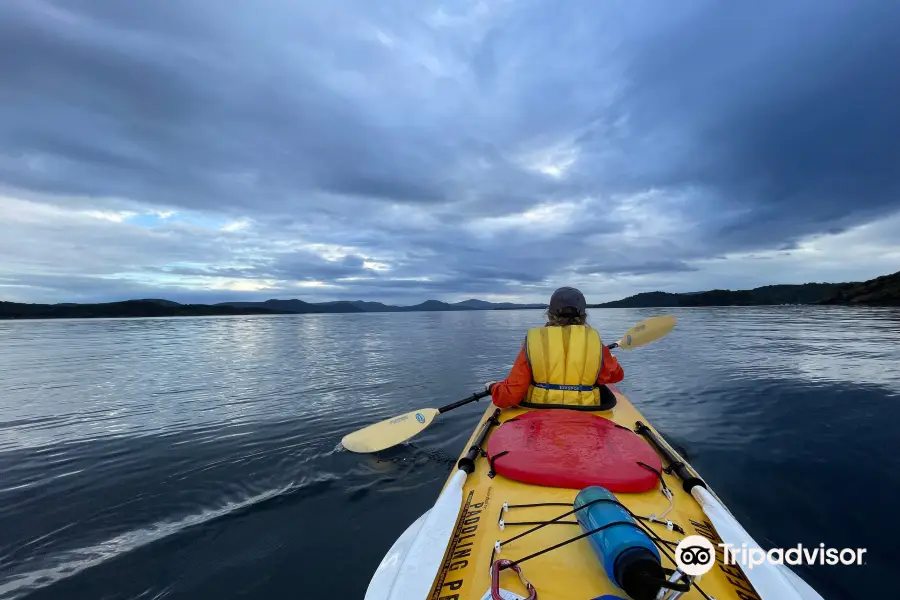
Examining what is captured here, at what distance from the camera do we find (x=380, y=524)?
5.00m

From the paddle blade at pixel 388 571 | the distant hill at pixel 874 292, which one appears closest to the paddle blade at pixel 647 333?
the paddle blade at pixel 388 571

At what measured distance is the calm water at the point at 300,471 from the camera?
4164 mm

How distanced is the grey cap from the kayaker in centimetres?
3

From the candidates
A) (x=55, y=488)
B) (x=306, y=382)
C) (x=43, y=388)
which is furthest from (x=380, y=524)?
(x=43, y=388)

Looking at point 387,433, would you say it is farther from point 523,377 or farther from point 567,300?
point 567,300

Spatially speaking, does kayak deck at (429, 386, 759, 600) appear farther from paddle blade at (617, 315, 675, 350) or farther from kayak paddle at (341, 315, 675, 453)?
paddle blade at (617, 315, 675, 350)

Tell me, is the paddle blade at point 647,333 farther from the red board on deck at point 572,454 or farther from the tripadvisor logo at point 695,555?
the tripadvisor logo at point 695,555

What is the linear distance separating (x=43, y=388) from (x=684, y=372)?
22449mm

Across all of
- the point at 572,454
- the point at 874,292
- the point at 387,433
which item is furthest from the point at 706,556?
the point at 874,292

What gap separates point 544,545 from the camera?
8.78ft

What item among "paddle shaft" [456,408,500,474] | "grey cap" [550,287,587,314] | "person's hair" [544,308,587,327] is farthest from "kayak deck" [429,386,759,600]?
"grey cap" [550,287,587,314]

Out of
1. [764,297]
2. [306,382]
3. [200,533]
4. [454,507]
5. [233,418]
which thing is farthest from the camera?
[764,297]

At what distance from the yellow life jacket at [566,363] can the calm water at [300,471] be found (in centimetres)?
A: 243

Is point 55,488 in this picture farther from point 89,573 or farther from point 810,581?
point 810,581
